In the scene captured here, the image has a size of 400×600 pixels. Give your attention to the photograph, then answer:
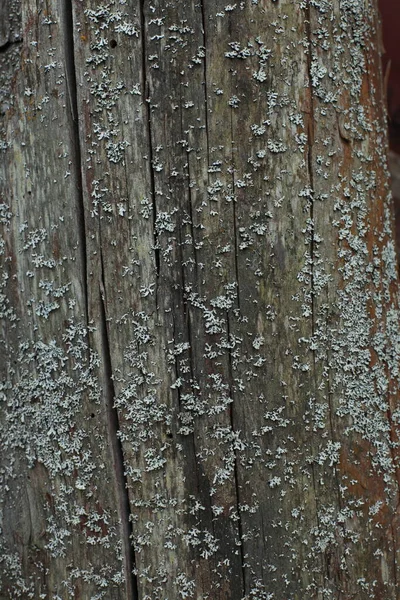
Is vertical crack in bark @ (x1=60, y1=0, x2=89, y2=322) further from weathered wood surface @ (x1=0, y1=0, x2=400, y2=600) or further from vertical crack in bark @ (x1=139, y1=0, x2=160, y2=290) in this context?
vertical crack in bark @ (x1=139, y1=0, x2=160, y2=290)

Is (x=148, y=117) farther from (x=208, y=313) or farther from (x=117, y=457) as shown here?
(x=117, y=457)

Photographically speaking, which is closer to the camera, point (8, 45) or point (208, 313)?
point (208, 313)

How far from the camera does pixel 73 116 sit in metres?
1.37

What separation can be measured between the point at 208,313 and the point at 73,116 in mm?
533

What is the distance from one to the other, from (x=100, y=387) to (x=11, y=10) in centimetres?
90

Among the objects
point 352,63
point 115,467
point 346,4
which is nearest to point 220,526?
point 115,467

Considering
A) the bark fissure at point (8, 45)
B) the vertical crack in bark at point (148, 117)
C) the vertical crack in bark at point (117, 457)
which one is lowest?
the vertical crack in bark at point (117, 457)

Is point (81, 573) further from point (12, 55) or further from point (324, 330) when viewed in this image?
point (12, 55)

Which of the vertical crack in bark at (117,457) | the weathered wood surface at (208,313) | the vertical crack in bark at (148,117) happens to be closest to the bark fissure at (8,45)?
the weathered wood surface at (208,313)

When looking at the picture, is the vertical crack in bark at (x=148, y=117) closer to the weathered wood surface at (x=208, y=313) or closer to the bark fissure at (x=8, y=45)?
the weathered wood surface at (x=208, y=313)

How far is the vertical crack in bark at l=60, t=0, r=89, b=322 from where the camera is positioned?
137 centimetres

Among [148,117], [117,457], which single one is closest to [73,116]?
[148,117]

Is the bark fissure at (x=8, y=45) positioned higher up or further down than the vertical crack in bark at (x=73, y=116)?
higher up

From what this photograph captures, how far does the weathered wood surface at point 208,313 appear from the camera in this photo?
132cm
